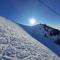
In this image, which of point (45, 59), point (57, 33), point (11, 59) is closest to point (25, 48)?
point (45, 59)

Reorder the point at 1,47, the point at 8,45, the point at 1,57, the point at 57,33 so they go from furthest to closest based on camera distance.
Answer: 1. the point at 57,33
2. the point at 8,45
3. the point at 1,47
4. the point at 1,57

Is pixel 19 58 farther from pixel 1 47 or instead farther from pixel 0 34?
pixel 0 34

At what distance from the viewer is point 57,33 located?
25828 millimetres

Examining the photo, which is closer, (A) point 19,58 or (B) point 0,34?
(A) point 19,58

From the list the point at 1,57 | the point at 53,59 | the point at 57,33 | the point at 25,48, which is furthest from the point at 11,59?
the point at 57,33

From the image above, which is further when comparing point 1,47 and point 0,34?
point 0,34

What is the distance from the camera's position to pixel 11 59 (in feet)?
32.7

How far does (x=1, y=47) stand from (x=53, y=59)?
424 cm

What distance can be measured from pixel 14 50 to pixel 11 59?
5.19 ft

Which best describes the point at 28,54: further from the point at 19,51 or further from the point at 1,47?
the point at 1,47

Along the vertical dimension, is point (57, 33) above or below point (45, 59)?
above

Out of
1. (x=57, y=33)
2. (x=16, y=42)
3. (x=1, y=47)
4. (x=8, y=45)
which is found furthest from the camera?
(x=57, y=33)

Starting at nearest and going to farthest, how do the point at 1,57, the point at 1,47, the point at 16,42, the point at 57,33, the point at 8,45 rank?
1. the point at 1,57
2. the point at 1,47
3. the point at 8,45
4. the point at 16,42
5. the point at 57,33

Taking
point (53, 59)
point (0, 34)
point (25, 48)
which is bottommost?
point (53, 59)
